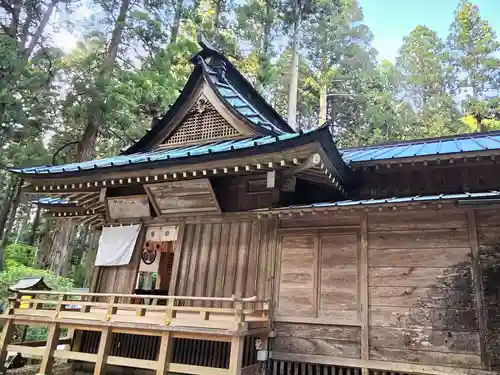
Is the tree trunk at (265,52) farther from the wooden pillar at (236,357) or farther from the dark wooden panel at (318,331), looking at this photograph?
the wooden pillar at (236,357)

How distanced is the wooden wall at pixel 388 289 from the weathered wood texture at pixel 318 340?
0.05 feet

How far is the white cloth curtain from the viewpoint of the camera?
27.0 feet

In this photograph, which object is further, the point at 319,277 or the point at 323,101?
the point at 323,101

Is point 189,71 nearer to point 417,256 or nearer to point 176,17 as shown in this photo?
point 176,17

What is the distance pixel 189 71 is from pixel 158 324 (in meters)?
18.1

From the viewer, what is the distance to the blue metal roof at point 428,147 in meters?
6.75

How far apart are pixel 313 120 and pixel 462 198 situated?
72.0 ft

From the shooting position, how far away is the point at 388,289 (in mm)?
5941

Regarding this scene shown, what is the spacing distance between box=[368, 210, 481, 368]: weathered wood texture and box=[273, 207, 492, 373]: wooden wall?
14 mm

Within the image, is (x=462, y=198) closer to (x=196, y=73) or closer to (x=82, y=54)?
(x=196, y=73)

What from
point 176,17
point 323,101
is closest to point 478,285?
point 176,17

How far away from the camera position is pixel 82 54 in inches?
661

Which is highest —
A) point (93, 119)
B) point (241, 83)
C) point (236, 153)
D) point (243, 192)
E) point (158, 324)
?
point (93, 119)

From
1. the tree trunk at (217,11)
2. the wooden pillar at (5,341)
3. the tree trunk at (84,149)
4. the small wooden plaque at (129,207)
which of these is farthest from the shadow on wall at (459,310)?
the tree trunk at (217,11)
